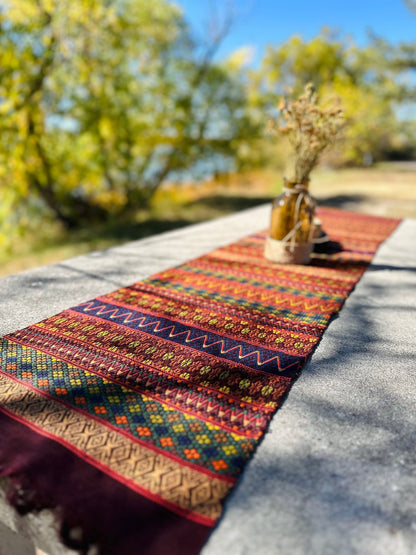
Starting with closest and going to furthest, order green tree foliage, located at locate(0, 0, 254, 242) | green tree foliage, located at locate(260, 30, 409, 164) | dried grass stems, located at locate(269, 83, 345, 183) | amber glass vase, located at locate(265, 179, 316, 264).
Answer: dried grass stems, located at locate(269, 83, 345, 183), amber glass vase, located at locate(265, 179, 316, 264), green tree foliage, located at locate(0, 0, 254, 242), green tree foliage, located at locate(260, 30, 409, 164)

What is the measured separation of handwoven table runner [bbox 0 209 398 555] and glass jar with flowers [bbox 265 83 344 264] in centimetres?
35

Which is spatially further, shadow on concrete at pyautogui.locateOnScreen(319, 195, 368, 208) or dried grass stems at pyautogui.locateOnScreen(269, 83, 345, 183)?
shadow on concrete at pyautogui.locateOnScreen(319, 195, 368, 208)

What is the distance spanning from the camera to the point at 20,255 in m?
4.64

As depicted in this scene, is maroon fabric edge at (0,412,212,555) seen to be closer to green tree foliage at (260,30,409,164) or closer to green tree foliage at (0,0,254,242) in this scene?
green tree foliage at (0,0,254,242)

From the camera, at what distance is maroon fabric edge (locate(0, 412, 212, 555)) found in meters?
0.72

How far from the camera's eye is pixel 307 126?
6.55ft

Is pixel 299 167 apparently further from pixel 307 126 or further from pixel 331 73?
pixel 331 73

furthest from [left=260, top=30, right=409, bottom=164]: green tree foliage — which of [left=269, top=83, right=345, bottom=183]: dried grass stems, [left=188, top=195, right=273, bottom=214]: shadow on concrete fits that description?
[left=269, top=83, right=345, bottom=183]: dried grass stems

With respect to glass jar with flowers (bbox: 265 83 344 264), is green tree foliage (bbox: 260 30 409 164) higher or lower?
higher

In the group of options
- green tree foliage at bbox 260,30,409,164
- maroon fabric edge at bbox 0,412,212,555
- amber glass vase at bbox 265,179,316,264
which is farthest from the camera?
green tree foliage at bbox 260,30,409,164

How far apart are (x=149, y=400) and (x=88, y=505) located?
0.33 metres

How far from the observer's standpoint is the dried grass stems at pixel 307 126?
1.98m

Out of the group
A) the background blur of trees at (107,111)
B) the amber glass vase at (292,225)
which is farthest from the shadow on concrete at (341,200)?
the amber glass vase at (292,225)

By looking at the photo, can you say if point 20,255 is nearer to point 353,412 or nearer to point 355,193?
point 353,412
